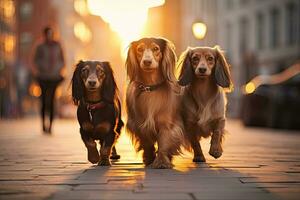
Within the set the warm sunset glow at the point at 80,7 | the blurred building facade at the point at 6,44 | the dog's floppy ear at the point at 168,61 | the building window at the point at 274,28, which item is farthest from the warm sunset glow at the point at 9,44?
the dog's floppy ear at the point at 168,61

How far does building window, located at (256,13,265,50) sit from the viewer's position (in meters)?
47.0

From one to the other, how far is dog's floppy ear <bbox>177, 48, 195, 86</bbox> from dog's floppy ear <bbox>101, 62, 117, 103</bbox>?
2.29 ft

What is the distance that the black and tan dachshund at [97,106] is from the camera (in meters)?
7.24

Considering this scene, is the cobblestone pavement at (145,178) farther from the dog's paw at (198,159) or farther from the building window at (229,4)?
the building window at (229,4)

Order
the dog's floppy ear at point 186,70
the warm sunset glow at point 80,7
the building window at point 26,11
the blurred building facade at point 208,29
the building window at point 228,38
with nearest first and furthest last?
the dog's floppy ear at point 186,70
the blurred building facade at point 208,29
the building window at point 228,38
the building window at point 26,11
the warm sunset glow at point 80,7

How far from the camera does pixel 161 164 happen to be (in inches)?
273

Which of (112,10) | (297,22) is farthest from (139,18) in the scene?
(297,22)

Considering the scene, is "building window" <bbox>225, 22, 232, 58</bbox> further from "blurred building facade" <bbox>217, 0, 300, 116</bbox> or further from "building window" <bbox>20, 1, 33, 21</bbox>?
"building window" <bbox>20, 1, 33, 21</bbox>

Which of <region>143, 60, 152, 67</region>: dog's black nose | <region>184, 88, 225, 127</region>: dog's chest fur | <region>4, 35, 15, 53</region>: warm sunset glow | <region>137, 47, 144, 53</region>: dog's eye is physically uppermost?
<region>4, 35, 15, 53</region>: warm sunset glow

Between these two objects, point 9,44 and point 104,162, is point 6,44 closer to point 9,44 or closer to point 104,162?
point 9,44

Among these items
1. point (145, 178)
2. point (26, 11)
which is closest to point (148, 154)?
point (145, 178)

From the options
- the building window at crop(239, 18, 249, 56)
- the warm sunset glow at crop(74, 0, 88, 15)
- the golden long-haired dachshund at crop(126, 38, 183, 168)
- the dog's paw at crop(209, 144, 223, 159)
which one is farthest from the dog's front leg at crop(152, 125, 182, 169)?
the warm sunset glow at crop(74, 0, 88, 15)

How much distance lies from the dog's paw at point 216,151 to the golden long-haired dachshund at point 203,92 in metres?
0.16

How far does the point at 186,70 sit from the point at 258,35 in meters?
40.6
